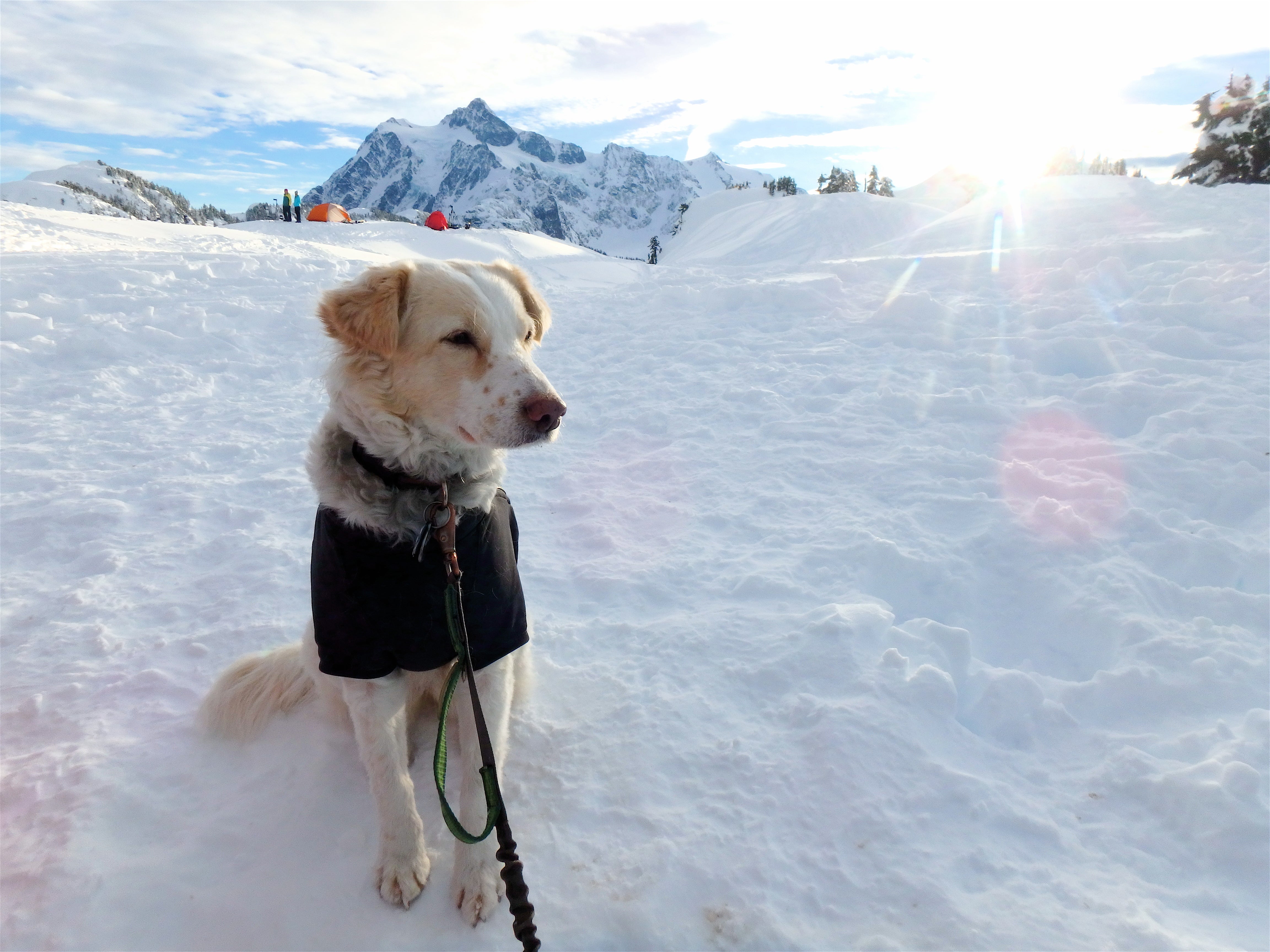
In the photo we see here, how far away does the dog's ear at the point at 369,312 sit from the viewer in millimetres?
2748

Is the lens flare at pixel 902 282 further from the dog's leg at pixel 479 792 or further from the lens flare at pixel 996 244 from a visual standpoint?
the dog's leg at pixel 479 792

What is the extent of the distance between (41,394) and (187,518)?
384cm

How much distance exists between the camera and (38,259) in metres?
10.9

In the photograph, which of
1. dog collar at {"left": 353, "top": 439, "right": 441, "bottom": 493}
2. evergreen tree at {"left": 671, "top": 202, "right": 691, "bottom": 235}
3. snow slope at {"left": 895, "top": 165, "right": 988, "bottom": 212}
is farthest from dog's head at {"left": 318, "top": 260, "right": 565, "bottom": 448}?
evergreen tree at {"left": 671, "top": 202, "right": 691, "bottom": 235}

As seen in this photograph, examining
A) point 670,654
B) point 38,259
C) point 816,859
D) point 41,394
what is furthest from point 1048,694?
point 38,259

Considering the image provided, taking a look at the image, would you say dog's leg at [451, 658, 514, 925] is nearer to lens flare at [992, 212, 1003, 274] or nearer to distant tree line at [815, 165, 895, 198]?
lens flare at [992, 212, 1003, 274]

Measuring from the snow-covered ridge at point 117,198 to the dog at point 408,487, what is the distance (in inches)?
2465

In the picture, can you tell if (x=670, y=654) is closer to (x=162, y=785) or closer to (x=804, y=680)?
(x=804, y=680)

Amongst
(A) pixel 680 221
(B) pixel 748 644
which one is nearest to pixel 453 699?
(B) pixel 748 644

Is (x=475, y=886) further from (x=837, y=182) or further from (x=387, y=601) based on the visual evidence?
(x=837, y=182)

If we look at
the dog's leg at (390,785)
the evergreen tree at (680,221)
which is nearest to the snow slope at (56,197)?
the evergreen tree at (680,221)

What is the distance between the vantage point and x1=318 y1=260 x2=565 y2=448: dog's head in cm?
266

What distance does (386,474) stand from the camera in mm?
2705

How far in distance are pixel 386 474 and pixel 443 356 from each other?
56 centimetres
